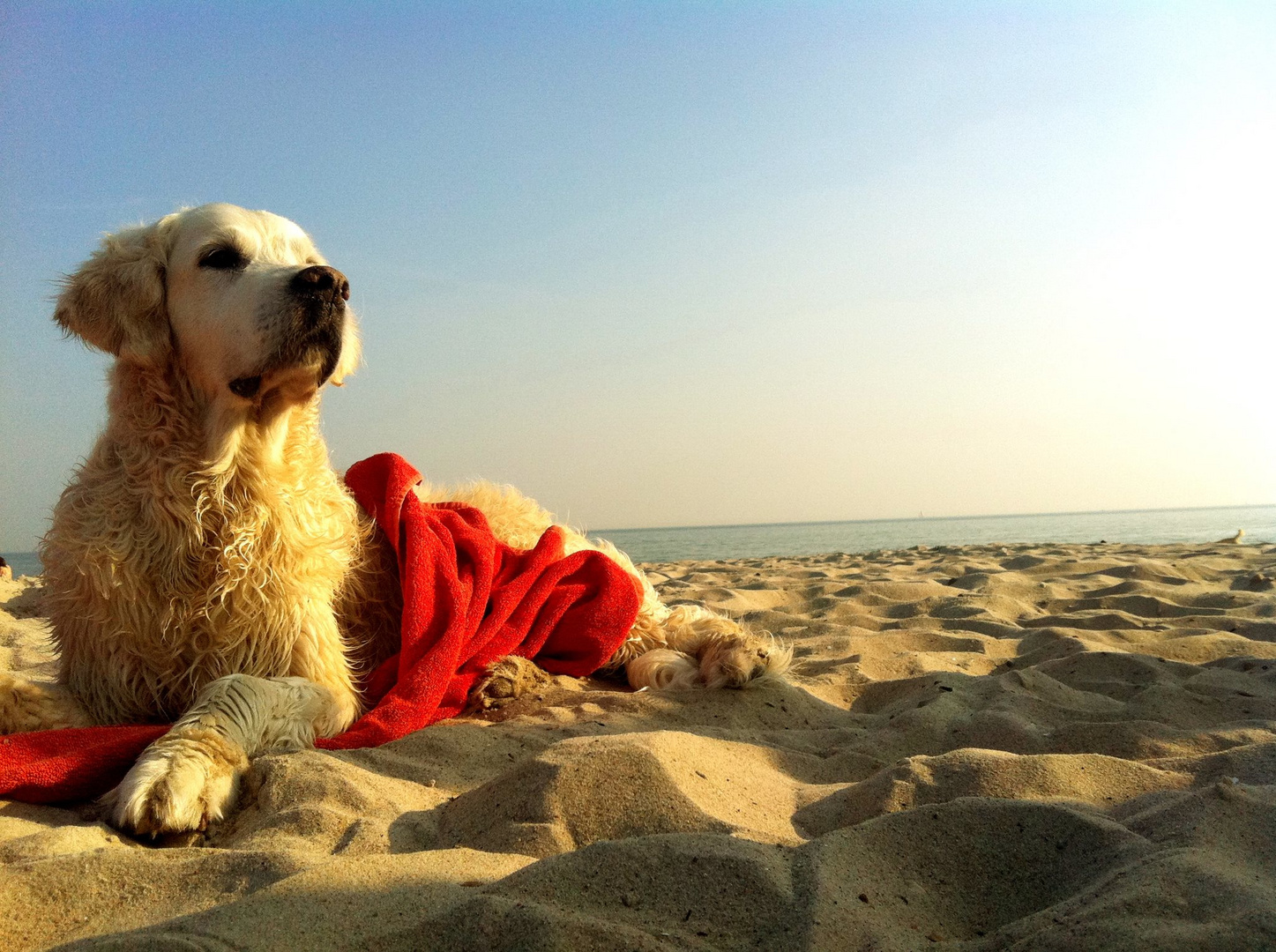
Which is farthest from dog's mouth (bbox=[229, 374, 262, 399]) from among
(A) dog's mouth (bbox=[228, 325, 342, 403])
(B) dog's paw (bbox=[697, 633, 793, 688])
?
(B) dog's paw (bbox=[697, 633, 793, 688])

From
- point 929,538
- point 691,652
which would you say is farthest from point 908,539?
point 691,652

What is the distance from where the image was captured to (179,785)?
85.0 inches

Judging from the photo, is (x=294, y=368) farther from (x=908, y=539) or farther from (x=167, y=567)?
(x=908, y=539)

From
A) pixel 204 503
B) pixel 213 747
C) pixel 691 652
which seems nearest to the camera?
pixel 213 747

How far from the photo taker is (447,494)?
14.7ft

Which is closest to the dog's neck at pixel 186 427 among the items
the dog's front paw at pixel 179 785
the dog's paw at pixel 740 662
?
the dog's front paw at pixel 179 785

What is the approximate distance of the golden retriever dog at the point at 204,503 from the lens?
2791 millimetres

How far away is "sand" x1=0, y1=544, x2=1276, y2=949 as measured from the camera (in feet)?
4.37

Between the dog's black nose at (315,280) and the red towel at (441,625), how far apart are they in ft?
3.28

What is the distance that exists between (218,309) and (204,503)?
0.72 m

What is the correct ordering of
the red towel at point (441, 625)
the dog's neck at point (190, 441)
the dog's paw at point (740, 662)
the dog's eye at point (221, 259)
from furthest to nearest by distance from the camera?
the dog's paw at point (740, 662) < the dog's eye at point (221, 259) < the dog's neck at point (190, 441) < the red towel at point (441, 625)

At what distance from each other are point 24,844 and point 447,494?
275 cm

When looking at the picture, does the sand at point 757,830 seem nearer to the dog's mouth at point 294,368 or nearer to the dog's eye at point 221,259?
the dog's mouth at point 294,368

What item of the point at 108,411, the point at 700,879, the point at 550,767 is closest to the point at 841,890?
the point at 700,879
